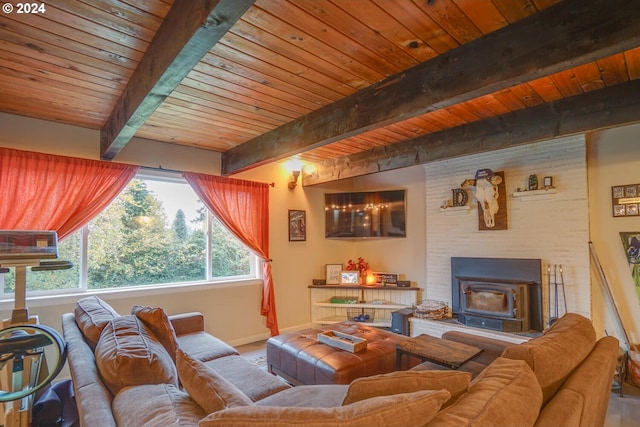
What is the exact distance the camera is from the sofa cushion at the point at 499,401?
37.1 inches

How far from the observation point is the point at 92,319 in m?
1.93

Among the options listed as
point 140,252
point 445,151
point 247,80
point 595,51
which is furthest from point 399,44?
point 140,252

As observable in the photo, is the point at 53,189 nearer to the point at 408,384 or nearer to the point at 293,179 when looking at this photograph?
the point at 293,179

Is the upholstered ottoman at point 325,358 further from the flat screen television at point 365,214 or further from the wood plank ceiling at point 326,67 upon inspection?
the flat screen television at point 365,214

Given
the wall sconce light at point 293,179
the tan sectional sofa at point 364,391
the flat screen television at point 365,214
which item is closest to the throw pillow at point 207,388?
the tan sectional sofa at point 364,391

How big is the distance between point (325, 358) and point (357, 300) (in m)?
2.41

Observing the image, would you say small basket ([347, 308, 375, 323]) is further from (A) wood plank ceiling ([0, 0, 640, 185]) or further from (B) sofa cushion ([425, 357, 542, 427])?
(B) sofa cushion ([425, 357, 542, 427])

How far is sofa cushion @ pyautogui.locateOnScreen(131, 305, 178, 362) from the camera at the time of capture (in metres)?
2.03

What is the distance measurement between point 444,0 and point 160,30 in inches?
54.9

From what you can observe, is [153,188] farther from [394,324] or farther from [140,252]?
[394,324]

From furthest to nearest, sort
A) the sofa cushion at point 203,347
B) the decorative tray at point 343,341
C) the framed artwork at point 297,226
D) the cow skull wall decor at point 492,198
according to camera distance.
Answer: the framed artwork at point 297,226, the cow skull wall decor at point 492,198, the decorative tray at point 343,341, the sofa cushion at point 203,347

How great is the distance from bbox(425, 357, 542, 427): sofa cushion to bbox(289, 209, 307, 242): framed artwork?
12.1 ft

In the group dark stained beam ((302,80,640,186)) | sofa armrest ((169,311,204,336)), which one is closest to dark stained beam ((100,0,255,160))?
sofa armrest ((169,311,204,336))

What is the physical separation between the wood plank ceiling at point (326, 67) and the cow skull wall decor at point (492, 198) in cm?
103
